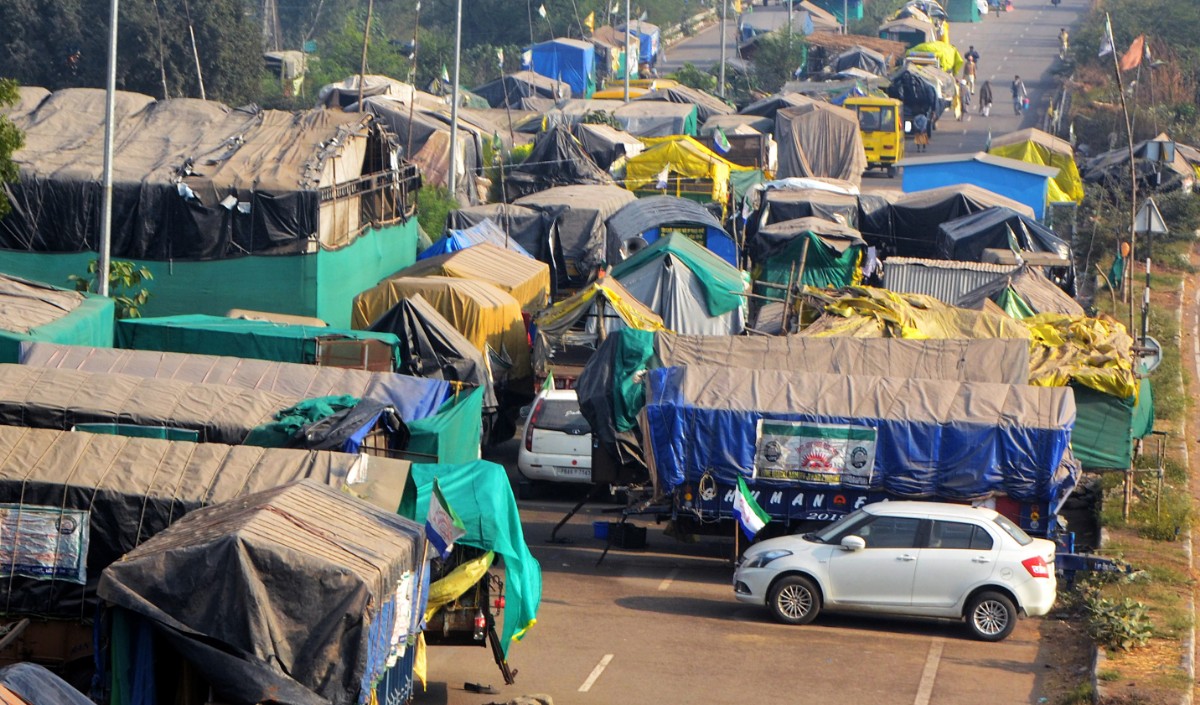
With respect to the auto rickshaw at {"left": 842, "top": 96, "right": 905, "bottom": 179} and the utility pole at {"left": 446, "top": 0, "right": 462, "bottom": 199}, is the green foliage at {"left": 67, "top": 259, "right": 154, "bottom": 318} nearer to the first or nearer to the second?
the utility pole at {"left": 446, "top": 0, "right": 462, "bottom": 199}

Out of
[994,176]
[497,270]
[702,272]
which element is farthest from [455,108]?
[994,176]

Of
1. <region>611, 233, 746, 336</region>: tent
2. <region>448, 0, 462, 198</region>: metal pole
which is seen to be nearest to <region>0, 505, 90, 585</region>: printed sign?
<region>611, 233, 746, 336</region>: tent

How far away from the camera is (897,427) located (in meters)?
16.5

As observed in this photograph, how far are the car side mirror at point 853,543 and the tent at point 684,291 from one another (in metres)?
9.96

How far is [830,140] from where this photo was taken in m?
46.2

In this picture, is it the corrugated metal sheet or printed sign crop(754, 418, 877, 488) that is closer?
printed sign crop(754, 418, 877, 488)

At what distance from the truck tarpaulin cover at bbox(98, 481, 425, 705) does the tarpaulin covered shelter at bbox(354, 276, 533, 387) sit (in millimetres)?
12926

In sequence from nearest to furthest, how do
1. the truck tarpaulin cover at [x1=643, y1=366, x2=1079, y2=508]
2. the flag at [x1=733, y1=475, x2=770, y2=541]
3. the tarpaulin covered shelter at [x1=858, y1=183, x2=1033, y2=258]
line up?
the flag at [x1=733, y1=475, x2=770, y2=541], the truck tarpaulin cover at [x1=643, y1=366, x2=1079, y2=508], the tarpaulin covered shelter at [x1=858, y1=183, x2=1033, y2=258]

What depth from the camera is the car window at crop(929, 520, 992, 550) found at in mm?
14883

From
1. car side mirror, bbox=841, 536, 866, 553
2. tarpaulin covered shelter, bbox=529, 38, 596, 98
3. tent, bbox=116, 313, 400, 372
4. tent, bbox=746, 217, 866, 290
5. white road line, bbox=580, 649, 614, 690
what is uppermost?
tarpaulin covered shelter, bbox=529, 38, 596, 98

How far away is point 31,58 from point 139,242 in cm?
2970

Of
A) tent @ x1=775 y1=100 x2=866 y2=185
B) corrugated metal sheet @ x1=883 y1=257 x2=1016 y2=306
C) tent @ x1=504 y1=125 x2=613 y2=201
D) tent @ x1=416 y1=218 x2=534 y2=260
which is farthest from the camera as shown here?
tent @ x1=775 y1=100 x2=866 y2=185

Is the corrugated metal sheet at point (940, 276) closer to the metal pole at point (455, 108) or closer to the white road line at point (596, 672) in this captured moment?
the metal pole at point (455, 108)

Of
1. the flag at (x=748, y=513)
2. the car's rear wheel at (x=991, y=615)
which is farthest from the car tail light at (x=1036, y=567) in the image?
the flag at (x=748, y=513)
